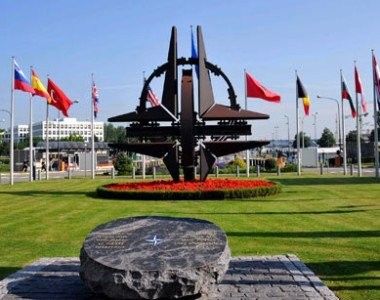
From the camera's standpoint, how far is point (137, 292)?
275 inches

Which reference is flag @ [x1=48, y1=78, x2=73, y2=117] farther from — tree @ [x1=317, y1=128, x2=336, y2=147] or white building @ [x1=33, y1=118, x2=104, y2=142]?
white building @ [x1=33, y1=118, x2=104, y2=142]

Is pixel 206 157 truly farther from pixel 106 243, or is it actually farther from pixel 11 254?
pixel 106 243

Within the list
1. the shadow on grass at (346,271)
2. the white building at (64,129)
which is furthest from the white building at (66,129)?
the shadow on grass at (346,271)

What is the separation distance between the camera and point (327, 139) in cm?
11819

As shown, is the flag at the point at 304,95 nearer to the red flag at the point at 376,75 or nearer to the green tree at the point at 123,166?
the red flag at the point at 376,75

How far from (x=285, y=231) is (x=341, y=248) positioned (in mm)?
2422

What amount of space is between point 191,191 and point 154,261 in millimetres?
13839

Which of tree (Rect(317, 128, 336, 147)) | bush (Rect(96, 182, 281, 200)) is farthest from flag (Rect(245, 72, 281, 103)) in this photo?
tree (Rect(317, 128, 336, 147))

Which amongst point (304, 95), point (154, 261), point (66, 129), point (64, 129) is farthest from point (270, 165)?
point (66, 129)

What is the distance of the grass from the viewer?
9.60 metres

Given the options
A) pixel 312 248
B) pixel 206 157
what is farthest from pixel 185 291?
pixel 206 157

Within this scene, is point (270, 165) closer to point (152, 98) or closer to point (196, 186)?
point (152, 98)

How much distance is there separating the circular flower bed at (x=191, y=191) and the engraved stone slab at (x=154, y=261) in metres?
12.7

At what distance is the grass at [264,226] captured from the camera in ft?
31.5
